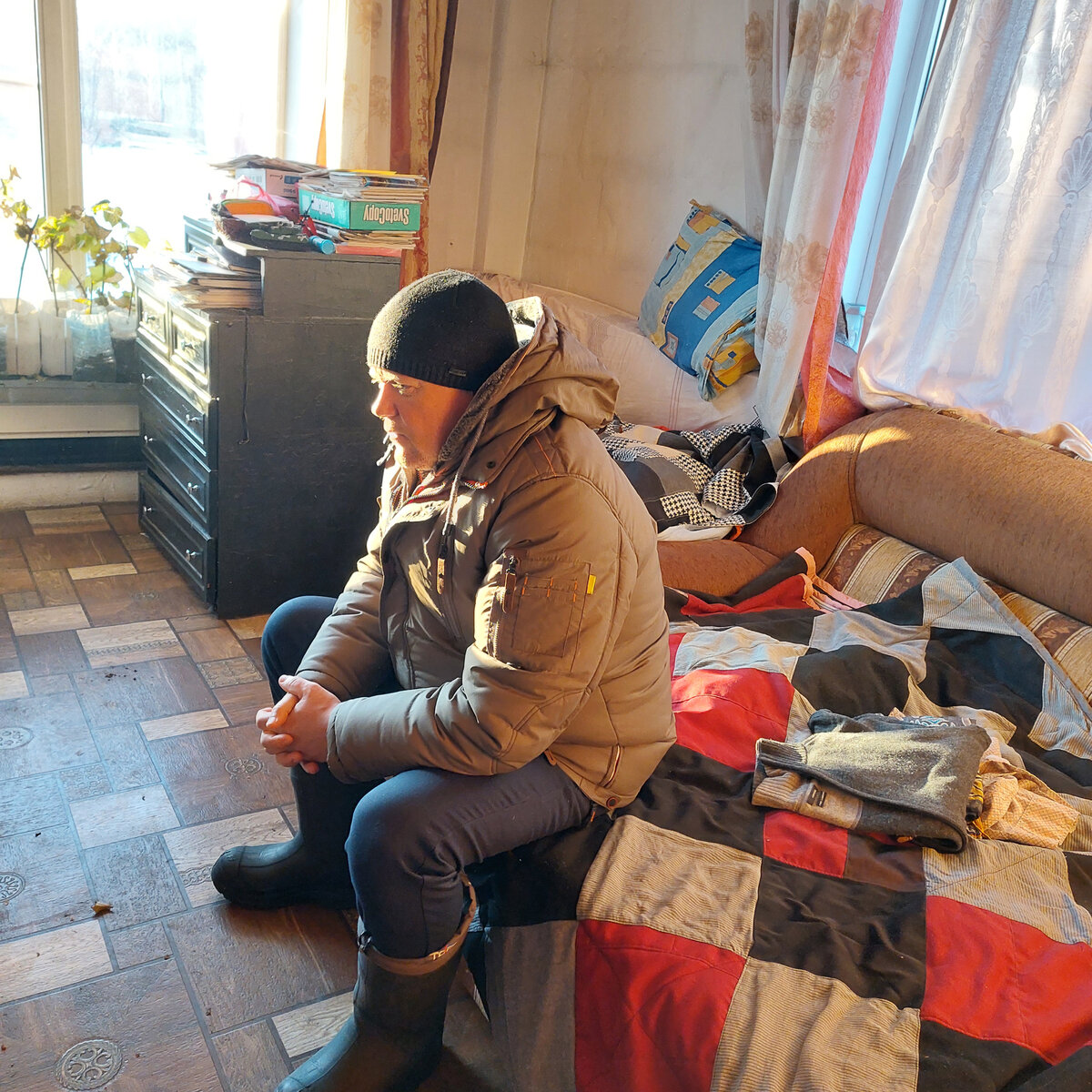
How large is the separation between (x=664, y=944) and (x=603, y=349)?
2.41 metres

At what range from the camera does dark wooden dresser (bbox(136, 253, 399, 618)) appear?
8.14 ft

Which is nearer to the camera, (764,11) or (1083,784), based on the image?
(1083,784)

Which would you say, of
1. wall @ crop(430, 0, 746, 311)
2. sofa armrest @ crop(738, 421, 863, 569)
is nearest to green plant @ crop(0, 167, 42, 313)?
wall @ crop(430, 0, 746, 311)

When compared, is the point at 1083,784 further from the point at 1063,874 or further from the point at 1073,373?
the point at 1073,373

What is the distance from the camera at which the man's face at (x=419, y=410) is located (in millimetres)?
1321

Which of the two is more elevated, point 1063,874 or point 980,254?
point 980,254

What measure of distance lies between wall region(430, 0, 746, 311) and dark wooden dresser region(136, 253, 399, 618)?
1.15 meters

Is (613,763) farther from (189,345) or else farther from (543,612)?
(189,345)

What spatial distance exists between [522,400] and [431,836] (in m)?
0.56

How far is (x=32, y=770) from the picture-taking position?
199 centimetres

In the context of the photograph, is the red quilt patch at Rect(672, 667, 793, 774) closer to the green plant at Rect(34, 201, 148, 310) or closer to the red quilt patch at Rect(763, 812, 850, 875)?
the red quilt patch at Rect(763, 812, 850, 875)

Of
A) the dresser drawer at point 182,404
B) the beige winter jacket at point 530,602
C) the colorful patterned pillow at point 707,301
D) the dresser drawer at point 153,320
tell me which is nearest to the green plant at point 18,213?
the dresser drawer at point 153,320

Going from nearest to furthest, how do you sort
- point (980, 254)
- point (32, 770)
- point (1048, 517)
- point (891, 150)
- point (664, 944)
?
point (664, 944)
point (1048, 517)
point (32, 770)
point (980, 254)
point (891, 150)

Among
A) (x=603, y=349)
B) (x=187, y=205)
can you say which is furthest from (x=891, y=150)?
(x=187, y=205)
